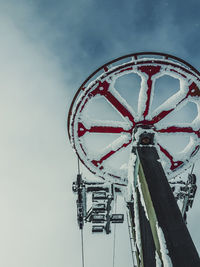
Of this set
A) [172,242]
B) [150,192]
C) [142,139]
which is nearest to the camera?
[172,242]

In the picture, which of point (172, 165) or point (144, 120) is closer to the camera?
point (144, 120)

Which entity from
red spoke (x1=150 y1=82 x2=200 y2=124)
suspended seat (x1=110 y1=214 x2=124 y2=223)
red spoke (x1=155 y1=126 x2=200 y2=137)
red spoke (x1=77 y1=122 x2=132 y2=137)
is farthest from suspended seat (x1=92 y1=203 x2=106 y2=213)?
red spoke (x1=150 y1=82 x2=200 y2=124)

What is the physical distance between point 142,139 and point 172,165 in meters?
1.77

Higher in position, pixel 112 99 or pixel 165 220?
pixel 112 99

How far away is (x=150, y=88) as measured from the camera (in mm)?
5598

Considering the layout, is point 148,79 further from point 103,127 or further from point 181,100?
point 103,127

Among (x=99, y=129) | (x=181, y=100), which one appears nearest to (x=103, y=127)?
(x=99, y=129)

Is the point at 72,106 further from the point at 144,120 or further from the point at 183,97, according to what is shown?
the point at 183,97

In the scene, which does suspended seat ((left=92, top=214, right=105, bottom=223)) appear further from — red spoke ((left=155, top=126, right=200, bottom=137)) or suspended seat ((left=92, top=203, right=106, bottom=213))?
red spoke ((left=155, top=126, right=200, bottom=137))

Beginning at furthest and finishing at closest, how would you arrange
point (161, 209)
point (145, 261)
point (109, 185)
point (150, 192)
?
point (109, 185), point (145, 261), point (150, 192), point (161, 209)

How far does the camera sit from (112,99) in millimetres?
5504

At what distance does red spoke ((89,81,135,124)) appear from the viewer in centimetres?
531

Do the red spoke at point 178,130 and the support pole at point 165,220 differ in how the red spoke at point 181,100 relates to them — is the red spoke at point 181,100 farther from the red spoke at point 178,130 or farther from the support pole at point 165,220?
the support pole at point 165,220

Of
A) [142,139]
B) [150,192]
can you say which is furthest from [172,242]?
[142,139]
